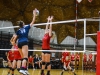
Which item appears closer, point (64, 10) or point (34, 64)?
point (34, 64)

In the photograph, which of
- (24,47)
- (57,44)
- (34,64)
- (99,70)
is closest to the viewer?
(99,70)

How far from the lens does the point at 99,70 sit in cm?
575

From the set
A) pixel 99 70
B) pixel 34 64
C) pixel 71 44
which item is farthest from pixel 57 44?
pixel 99 70

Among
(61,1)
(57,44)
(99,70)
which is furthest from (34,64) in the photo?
(99,70)

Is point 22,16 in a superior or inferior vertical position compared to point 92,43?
superior

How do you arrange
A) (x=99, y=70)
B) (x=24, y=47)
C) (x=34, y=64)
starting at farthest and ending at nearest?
(x=34, y=64) < (x=24, y=47) < (x=99, y=70)

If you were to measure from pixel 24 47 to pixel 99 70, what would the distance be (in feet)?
6.99

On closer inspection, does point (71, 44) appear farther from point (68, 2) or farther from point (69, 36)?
point (68, 2)

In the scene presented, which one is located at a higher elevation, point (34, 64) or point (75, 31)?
point (75, 31)

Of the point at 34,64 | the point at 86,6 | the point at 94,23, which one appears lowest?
the point at 34,64

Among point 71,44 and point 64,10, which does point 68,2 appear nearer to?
point 64,10

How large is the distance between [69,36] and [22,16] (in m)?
3.77

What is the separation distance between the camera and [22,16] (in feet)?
68.9

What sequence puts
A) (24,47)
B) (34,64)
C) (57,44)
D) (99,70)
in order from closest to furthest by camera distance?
(99,70), (24,47), (34,64), (57,44)
